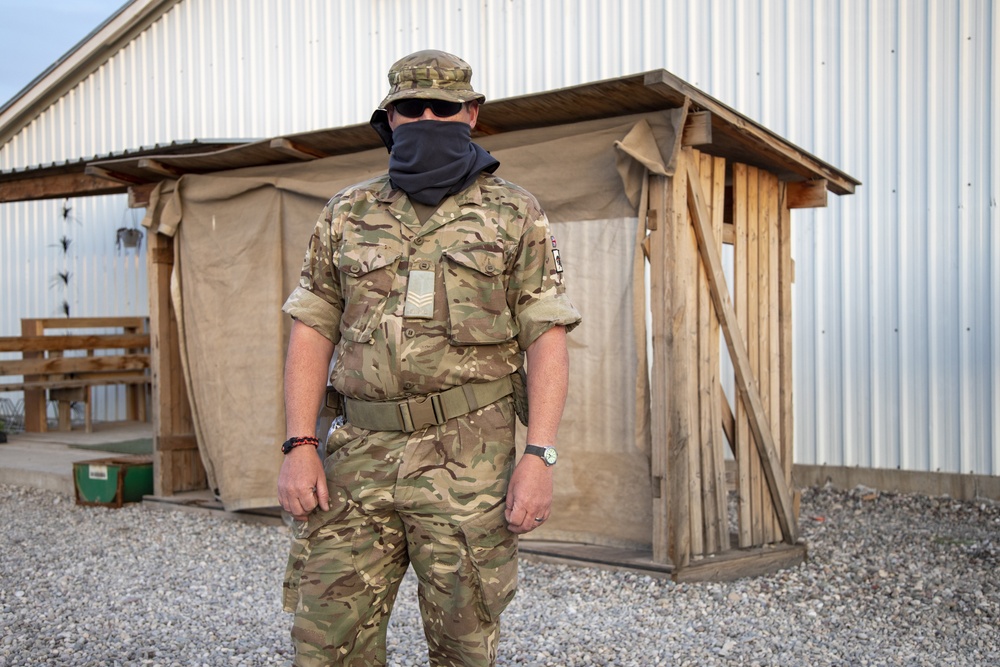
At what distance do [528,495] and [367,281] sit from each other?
0.69m

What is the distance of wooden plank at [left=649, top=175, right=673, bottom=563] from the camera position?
16.4ft

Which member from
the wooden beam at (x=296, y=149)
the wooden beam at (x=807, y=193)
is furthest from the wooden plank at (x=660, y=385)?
the wooden beam at (x=296, y=149)

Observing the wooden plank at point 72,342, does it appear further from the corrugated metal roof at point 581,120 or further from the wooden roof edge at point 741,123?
the wooden roof edge at point 741,123

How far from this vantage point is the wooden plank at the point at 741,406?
5605 millimetres

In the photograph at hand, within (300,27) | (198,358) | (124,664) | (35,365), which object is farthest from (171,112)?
(124,664)

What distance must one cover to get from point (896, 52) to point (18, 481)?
26.1 feet

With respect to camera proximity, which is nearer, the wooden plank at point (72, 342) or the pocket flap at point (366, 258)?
the pocket flap at point (366, 258)

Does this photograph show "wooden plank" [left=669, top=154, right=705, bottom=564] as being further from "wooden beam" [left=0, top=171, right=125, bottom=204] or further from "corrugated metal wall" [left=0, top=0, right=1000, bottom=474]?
"wooden beam" [left=0, top=171, right=125, bottom=204]

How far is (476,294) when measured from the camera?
8.26 feet

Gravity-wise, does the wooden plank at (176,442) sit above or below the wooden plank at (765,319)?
below

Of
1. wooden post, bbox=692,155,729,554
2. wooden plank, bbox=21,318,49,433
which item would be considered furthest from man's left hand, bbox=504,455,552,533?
wooden plank, bbox=21,318,49,433

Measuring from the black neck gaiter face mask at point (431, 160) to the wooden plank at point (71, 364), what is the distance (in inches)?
333

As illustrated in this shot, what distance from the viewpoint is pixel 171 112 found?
36.9 feet

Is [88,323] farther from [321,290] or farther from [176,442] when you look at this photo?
[321,290]
